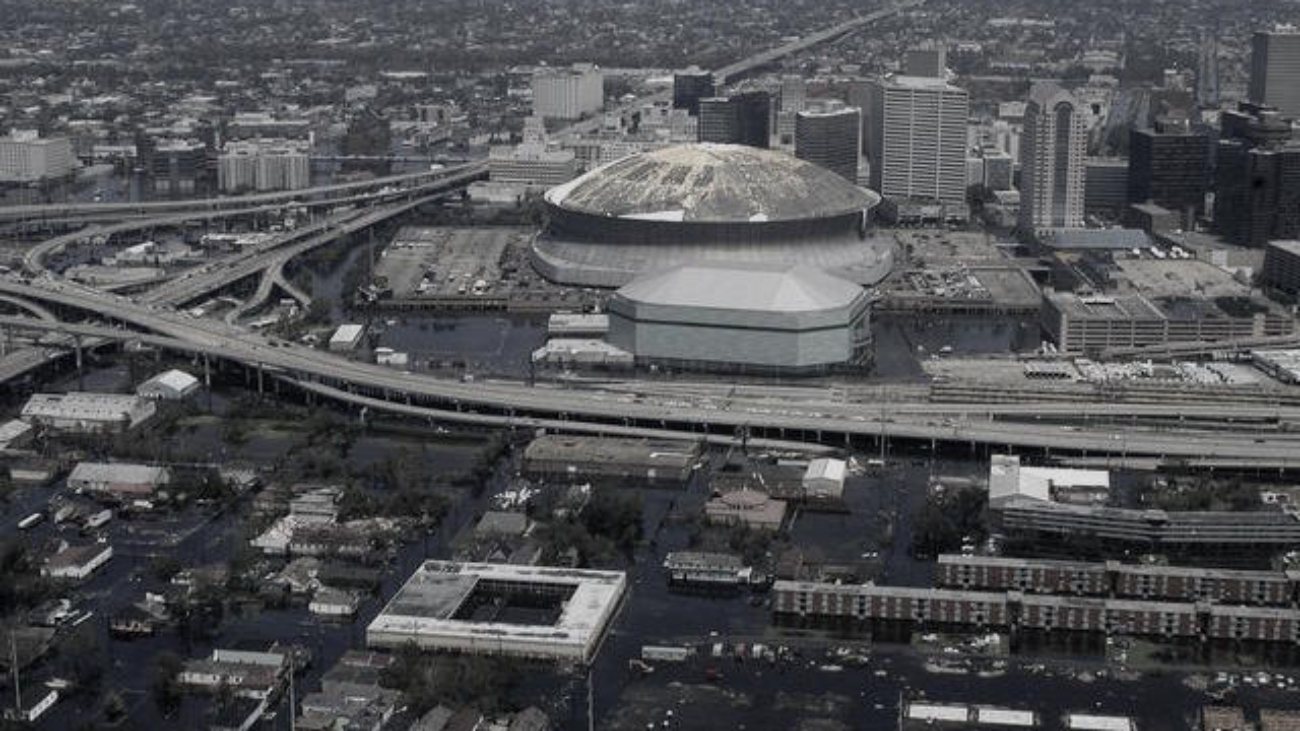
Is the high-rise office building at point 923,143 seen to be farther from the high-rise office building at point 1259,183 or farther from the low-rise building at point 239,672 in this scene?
the low-rise building at point 239,672

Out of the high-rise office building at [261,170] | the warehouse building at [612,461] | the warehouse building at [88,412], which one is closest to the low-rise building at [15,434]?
the warehouse building at [88,412]

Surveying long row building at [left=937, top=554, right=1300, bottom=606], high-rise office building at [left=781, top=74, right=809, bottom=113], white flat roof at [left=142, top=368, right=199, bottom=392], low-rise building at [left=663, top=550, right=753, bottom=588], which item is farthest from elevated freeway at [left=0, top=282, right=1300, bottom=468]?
high-rise office building at [left=781, top=74, right=809, bottom=113]

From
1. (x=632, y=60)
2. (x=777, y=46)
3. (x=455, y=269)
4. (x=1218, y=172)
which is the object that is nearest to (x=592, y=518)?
(x=455, y=269)

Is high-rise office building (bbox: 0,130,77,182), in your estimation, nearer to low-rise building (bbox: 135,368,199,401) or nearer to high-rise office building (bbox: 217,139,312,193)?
high-rise office building (bbox: 217,139,312,193)

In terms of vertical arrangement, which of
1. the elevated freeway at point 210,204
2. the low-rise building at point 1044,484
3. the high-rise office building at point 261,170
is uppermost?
the high-rise office building at point 261,170

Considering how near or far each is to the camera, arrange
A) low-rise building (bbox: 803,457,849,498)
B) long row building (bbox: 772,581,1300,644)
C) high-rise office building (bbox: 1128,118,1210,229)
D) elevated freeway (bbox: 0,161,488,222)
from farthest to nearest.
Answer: elevated freeway (bbox: 0,161,488,222) < high-rise office building (bbox: 1128,118,1210,229) < low-rise building (bbox: 803,457,849,498) < long row building (bbox: 772,581,1300,644)
